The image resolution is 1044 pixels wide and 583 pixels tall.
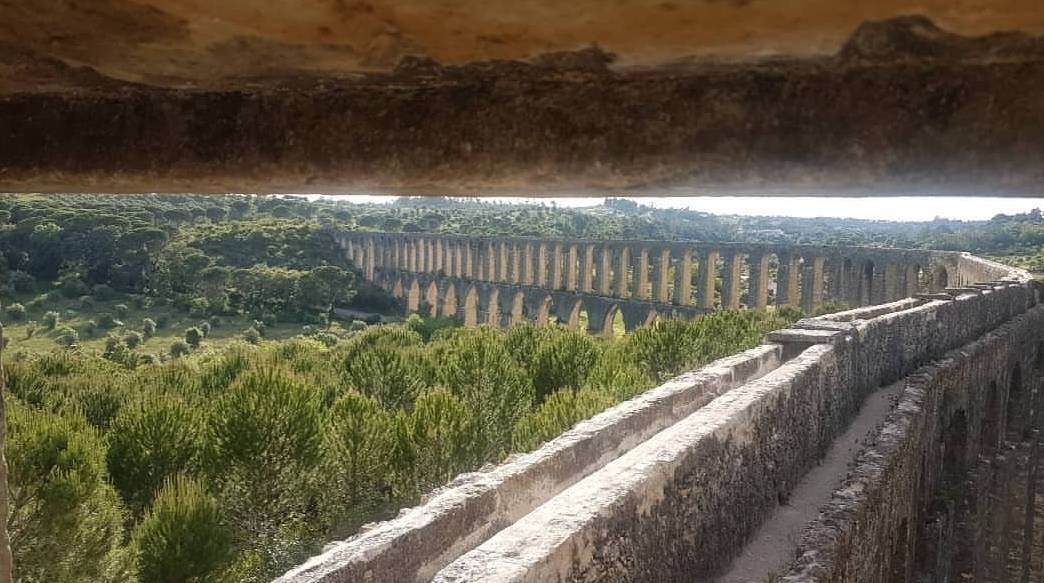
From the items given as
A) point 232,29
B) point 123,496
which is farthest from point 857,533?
point 123,496

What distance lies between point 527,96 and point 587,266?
41988mm

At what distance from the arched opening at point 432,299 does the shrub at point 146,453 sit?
138 feet

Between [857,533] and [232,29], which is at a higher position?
[232,29]

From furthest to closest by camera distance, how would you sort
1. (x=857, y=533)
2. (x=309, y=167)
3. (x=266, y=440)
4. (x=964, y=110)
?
(x=266, y=440) < (x=857, y=533) < (x=309, y=167) < (x=964, y=110)

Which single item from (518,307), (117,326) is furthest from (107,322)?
(518,307)

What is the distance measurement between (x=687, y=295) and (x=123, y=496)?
98.4 feet

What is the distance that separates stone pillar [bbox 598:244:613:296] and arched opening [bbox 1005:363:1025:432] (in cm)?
2576

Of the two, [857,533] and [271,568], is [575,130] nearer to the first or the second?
[857,533]

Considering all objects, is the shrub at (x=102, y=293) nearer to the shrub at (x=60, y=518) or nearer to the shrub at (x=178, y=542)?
the shrub at (x=60, y=518)

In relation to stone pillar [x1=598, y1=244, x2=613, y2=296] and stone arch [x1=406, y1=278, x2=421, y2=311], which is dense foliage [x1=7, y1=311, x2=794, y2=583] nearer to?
stone pillar [x1=598, y1=244, x2=613, y2=296]

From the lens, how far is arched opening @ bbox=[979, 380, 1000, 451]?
49.1 ft

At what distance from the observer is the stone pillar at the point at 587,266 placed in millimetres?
43591

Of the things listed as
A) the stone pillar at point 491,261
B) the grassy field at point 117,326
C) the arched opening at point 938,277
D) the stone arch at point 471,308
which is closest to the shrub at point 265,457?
the arched opening at point 938,277

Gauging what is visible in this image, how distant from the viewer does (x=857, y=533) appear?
6191 mm
